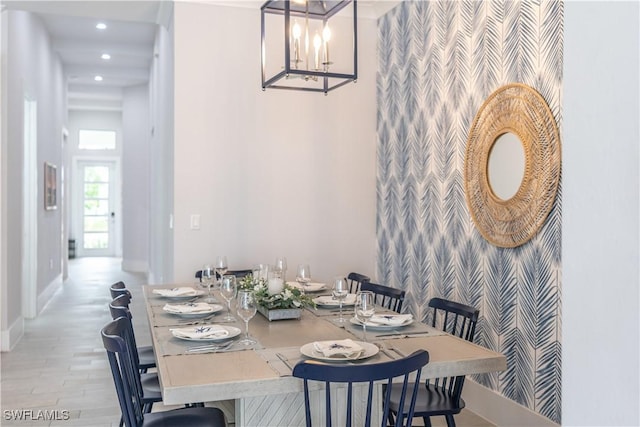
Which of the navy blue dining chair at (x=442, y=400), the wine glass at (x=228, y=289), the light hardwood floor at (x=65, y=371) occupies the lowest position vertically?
the light hardwood floor at (x=65, y=371)

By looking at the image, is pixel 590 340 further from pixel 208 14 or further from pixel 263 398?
pixel 208 14

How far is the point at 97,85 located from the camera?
1085cm

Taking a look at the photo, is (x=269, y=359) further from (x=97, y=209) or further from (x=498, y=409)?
(x=97, y=209)

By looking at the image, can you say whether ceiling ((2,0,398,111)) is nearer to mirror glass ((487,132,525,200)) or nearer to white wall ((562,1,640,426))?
mirror glass ((487,132,525,200))

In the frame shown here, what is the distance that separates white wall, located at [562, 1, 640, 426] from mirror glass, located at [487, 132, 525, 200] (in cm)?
246

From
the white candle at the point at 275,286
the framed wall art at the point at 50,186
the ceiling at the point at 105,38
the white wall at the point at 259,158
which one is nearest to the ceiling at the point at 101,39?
the ceiling at the point at 105,38

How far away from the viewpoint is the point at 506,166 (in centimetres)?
329

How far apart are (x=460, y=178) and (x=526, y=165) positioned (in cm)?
69

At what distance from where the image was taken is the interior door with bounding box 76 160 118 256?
13.6 m

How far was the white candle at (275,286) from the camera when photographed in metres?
2.72

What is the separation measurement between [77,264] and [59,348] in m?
7.34

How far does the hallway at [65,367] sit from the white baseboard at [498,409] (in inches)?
82.4

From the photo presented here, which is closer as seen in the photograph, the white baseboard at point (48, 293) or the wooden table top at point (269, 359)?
the wooden table top at point (269, 359)

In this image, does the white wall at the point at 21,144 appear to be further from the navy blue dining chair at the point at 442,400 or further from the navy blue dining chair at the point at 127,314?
the navy blue dining chair at the point at 442,400
